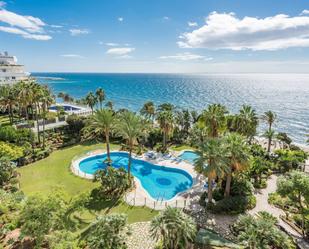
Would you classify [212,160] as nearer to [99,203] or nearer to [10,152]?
[99,203]

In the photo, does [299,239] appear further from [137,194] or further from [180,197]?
[137,194]

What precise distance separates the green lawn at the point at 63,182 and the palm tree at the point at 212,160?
19.9 feet

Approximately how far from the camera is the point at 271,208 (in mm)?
20625

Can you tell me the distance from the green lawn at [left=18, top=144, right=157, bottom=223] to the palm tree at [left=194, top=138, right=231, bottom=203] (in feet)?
19.9

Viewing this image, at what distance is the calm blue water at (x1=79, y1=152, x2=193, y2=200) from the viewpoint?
25155mm

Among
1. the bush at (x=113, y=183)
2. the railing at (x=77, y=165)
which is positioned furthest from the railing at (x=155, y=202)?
the railing at (x=77, y=165)

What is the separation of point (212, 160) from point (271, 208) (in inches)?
307

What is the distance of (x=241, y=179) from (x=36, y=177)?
78.9 feet

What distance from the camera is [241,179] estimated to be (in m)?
22.3

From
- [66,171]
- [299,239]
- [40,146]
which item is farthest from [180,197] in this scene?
[40,146]

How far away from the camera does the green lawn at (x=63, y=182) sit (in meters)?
19.9

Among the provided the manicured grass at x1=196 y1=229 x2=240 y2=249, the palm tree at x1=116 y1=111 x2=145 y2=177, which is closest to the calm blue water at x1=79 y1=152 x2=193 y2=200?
the palm tree at x1=116 y1=111 x2=145 y2=177

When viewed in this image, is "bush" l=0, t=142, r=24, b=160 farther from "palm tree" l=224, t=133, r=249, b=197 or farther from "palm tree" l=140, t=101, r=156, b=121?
"palm tree" l=224, t=133, r=249, b=197

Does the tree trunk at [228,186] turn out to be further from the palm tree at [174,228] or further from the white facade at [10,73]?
the white facade at [10,73]
